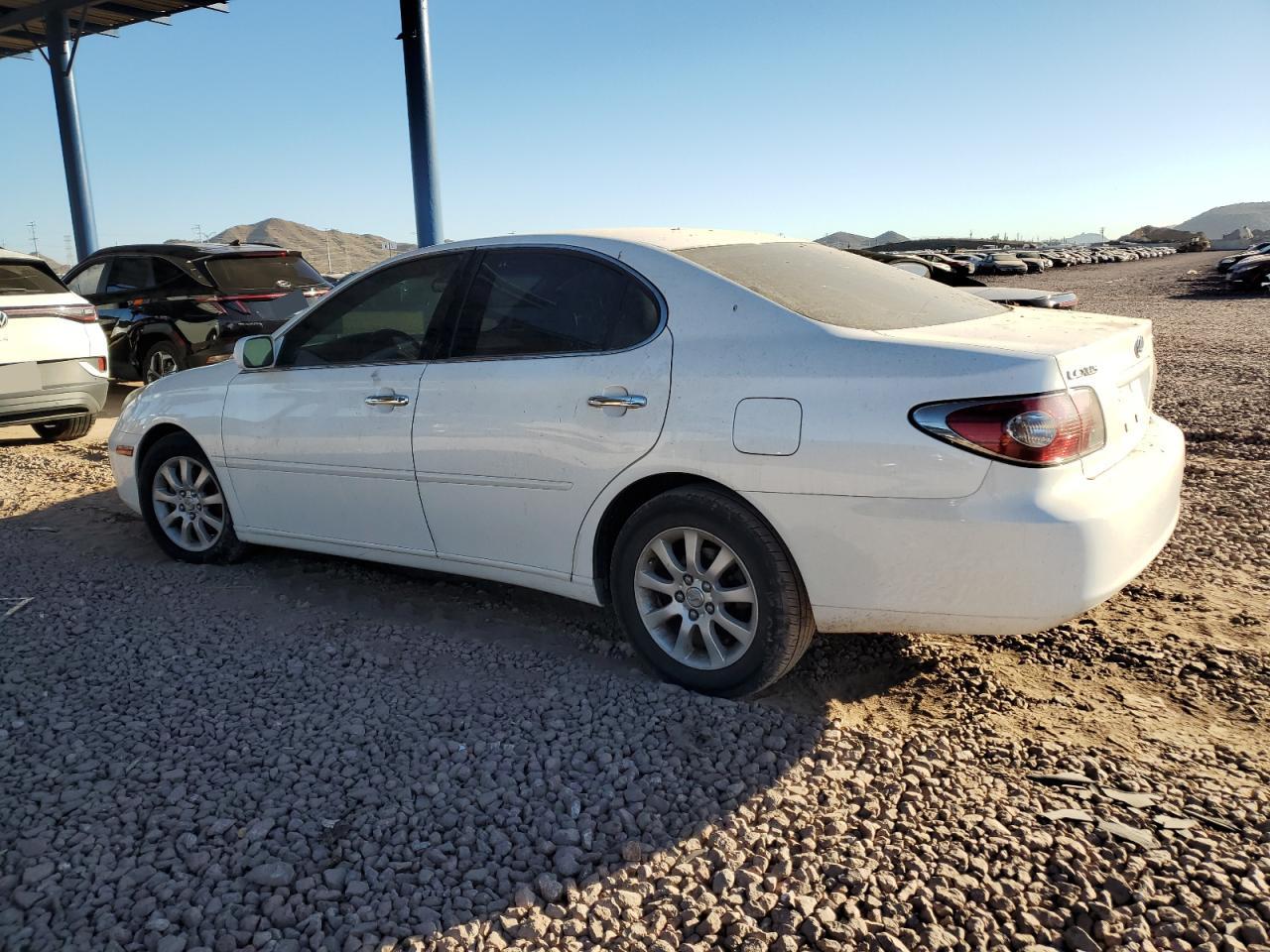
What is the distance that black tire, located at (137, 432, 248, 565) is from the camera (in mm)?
5090

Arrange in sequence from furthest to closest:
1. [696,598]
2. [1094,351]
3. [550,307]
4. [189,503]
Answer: [189,503], [550,307], [696,598], [1094,351]

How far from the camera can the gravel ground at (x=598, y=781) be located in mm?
2385

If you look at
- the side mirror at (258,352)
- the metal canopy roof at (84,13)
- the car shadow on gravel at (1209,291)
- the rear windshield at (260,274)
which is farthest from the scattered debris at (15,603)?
the car shadow on gravel at (1209,291)

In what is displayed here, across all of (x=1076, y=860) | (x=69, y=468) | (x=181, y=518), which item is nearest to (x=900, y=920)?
(x=1076, y=860)

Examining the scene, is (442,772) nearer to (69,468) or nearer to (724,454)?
(724,454)

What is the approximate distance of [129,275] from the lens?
1075cm

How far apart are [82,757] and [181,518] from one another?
7.46 ft

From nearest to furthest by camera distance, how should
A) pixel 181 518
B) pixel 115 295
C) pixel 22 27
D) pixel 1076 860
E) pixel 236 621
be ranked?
1. pixel 1076 860
2. pixel 236 621
3. pixel 181 518
4. pixel 115 295
5. pixel 22 27

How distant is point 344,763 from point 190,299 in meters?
8.28

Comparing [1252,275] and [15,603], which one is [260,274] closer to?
[15,603]

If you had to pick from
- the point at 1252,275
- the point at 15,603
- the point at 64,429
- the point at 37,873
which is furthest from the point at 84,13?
the point at 1252,275

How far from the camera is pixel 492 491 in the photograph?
12.8 feet

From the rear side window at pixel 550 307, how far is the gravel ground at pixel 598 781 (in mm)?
1194

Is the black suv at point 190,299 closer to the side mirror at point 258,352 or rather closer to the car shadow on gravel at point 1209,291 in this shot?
the side mirror at point 258,352
